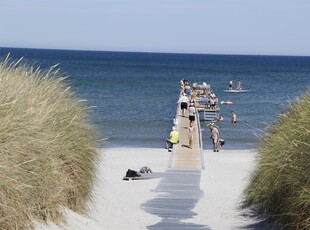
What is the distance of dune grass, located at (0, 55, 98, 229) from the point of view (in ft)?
24.9

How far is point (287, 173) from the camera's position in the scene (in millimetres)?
9391

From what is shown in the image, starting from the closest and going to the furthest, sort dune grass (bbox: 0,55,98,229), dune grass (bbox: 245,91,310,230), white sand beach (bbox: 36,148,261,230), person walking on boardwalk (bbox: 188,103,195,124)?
dune grass (bbox: 0,55,98,229) → dune grass (bbox: 245,91,310,230) → white sand beach (bbox: 36,148,261,230) → person walking on boardwalk (bbox: 188,103,195,124)

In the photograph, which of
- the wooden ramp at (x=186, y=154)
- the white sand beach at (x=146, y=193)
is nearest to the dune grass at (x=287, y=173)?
the white sand beach at (x=146, y=193)

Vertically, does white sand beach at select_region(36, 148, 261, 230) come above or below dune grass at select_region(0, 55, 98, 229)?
below

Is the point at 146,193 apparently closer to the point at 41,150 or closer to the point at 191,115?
the point at 41,150

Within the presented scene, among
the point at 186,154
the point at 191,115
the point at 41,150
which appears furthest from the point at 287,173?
the point at 191,115

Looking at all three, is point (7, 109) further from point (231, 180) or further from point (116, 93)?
point (116, 93)

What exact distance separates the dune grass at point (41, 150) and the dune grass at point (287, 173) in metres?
2.80

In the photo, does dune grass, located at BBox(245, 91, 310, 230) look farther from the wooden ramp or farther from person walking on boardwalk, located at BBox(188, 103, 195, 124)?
person walking on boardwalk, located at BBox(188, 103, 195, 124)

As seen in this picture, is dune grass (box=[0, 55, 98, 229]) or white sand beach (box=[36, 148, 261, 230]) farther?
white sand beach (box=[36, 148, 261, 230])

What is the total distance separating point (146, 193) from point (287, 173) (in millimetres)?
7250

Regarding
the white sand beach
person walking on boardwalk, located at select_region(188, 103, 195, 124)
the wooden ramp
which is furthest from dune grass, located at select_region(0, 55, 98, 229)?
person walking on boardwalk, located at select_region(188, 103, 195, 124)

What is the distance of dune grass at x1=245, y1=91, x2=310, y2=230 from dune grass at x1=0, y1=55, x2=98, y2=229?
280 cm

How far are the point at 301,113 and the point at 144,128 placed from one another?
25.9 metres
